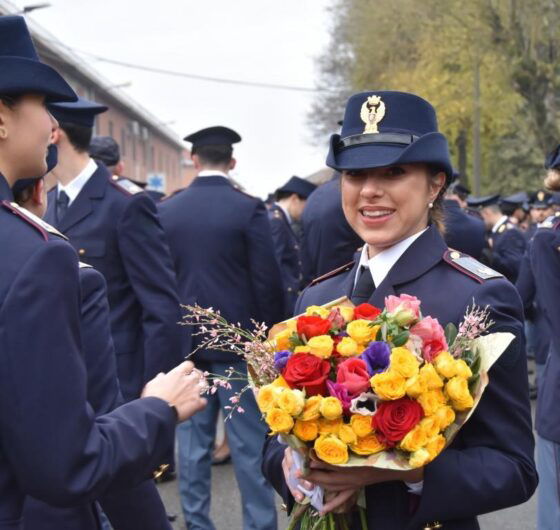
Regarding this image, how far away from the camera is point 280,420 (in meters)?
1.98

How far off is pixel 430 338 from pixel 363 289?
60 cm

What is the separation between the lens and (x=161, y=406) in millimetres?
2172

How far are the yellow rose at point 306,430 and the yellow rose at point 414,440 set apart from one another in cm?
20

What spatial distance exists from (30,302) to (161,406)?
19.8 inches

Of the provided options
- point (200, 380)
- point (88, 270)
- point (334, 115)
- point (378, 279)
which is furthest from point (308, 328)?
point (334, 115)

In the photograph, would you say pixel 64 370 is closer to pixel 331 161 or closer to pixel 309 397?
pixel 309 397

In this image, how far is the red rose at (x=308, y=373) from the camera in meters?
2.02

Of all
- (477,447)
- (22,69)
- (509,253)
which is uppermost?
(22,69)

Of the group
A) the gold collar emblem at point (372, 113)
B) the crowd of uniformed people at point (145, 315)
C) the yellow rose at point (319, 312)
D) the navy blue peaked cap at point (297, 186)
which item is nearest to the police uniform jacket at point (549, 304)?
the crowd of uniformed people at point (145, 315)

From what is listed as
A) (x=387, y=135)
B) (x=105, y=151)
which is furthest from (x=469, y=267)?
(x=105, y=151)

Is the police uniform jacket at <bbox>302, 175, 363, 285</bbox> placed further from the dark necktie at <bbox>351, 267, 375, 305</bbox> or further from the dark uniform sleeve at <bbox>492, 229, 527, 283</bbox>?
the dark uniform sleeve at <bbox>492, 229, 527, 283</bbox>

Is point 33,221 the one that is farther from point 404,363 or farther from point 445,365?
point 445,365

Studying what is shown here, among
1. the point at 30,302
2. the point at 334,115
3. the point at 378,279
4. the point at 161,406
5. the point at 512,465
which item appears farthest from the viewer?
the point at 334,115

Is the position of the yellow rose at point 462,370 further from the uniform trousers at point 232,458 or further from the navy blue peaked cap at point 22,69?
the uniform trousers at point 232,458
